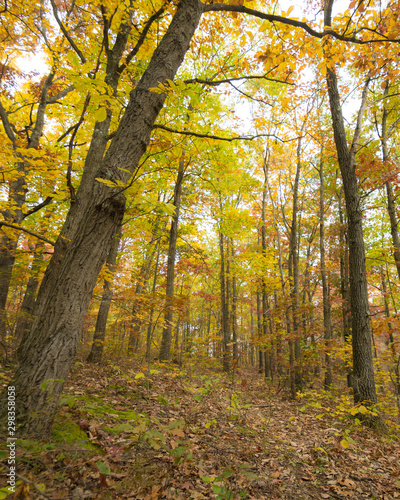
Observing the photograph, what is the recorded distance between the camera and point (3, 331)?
5383 millimetres

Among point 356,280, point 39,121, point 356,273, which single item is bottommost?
point 356,280

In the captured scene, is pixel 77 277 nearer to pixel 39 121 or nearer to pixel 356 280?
pixel 356 280

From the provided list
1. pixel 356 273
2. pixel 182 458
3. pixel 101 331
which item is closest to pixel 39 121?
pixel 101 331

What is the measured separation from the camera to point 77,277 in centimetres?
199

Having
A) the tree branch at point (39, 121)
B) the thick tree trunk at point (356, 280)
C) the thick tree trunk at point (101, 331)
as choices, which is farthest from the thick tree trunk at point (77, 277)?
the tree branch at point (39, 121)

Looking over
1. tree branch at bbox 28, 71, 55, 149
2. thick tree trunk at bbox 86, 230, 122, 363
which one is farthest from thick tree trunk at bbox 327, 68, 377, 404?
tree branch at bbox 28, 71, 55, 149

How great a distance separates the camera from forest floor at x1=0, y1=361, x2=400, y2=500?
1750 millimetres

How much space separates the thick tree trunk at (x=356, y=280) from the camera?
4.79 meters

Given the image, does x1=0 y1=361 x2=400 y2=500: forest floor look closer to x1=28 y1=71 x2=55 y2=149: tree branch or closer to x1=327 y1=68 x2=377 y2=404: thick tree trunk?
x1=327 y1=68 x2=377 y2=404: thick tree trunk

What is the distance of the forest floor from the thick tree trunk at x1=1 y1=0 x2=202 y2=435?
0.22 metres

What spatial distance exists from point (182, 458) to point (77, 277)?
80.4 inches

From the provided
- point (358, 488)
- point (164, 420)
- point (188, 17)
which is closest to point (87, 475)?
point (164, 420)

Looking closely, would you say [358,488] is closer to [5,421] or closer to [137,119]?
[5,421]

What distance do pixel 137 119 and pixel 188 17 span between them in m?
1.40
